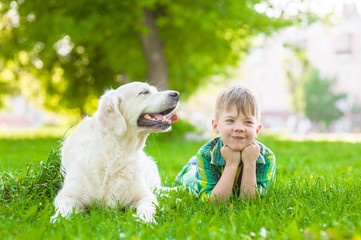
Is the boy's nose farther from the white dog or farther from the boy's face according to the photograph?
the white dog

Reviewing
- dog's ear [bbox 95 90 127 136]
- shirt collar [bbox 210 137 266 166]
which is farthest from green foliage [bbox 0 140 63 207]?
shirt collar [bbox 210 137 266 166]

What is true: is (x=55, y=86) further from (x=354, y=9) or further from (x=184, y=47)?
(x=354, y=9)

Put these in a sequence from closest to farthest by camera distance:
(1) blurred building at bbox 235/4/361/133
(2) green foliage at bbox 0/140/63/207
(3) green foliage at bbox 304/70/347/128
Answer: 1. (2) green foliage at bbox 0/140/63/207
2. (3) green foliage at bbox 304/70/347/128
3. (1) blurred building at bbox 235/4/361/133

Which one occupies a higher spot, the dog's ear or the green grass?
the dog's ear

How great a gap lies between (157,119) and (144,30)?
700 centimetres

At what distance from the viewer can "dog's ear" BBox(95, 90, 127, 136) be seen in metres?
3.26

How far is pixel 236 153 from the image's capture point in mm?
2986

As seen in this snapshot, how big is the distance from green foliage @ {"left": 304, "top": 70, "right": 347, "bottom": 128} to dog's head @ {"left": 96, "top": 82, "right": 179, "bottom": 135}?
33404 millimetres

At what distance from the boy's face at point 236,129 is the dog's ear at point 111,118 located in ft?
3.11

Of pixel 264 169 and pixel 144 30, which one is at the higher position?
pixel 144 30

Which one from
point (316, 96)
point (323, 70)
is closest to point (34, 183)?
point (316, 96)

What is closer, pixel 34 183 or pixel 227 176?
pixel 227 176

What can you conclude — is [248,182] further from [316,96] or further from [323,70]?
[323,70]

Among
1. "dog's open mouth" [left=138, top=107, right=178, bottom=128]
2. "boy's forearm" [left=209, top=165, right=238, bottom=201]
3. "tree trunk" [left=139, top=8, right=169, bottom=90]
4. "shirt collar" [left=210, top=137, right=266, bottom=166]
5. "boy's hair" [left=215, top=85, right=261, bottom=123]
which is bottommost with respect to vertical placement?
"boy's forearm" [left=209, top=165, right=238, bottom=201]
